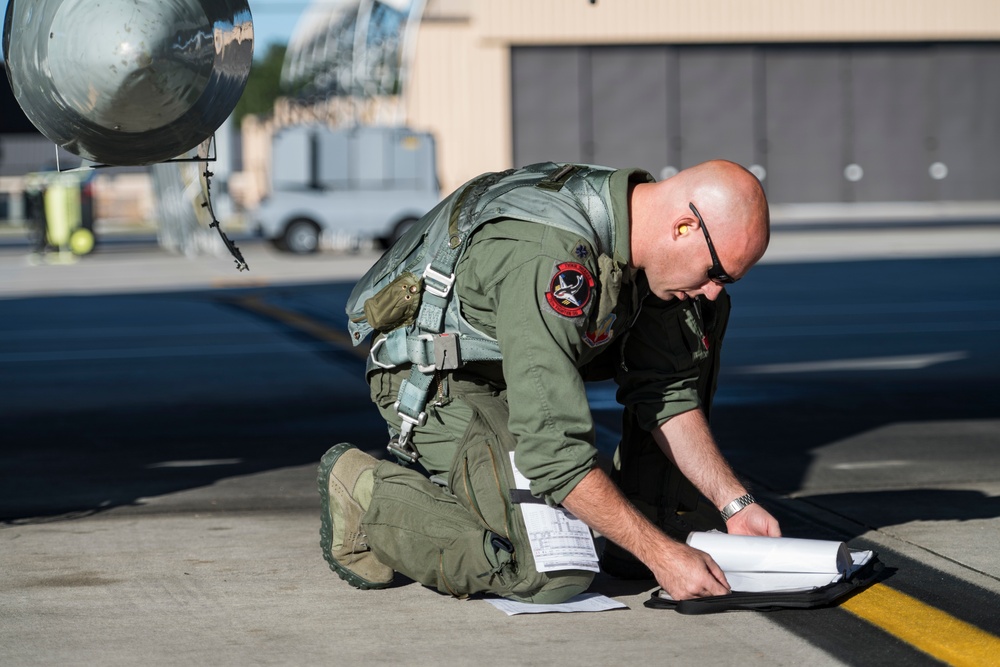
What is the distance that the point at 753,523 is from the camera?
3764mm

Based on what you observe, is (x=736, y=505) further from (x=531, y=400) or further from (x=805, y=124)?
(x=805, y=124)

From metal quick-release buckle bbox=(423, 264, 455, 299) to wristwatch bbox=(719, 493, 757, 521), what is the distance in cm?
98

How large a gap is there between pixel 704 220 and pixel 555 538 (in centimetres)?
88

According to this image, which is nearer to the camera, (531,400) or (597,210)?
(531,400)

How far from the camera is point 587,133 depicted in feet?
121

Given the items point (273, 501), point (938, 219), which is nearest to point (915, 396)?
point (273, 501)

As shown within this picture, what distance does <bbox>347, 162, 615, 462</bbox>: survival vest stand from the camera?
3.50 m

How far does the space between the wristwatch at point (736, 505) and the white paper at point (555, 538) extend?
46 centimetres

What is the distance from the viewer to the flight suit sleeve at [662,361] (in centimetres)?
389

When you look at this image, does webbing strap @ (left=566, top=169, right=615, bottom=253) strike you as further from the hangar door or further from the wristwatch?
the hangar door

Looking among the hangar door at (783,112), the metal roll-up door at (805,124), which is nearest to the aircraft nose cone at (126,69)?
the hangar door at (783,112)

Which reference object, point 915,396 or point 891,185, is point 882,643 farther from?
point 891,185

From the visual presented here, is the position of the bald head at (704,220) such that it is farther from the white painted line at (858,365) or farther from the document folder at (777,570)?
the white painted line at (858,365)

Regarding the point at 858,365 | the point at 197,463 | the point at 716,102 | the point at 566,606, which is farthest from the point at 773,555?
the point at 716,102
